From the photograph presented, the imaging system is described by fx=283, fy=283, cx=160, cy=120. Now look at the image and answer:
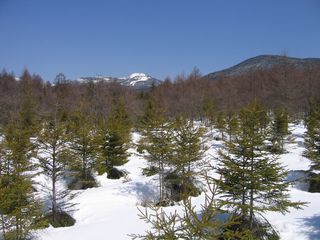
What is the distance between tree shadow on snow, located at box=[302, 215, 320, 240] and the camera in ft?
41.9

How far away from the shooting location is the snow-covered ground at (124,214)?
14.1 metres

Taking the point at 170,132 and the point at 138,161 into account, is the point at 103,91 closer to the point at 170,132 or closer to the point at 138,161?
the point at 138,161

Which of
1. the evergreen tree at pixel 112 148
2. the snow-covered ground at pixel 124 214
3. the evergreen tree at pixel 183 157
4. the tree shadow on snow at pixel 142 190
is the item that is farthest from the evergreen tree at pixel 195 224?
the evergreen tree at pixel 112 148

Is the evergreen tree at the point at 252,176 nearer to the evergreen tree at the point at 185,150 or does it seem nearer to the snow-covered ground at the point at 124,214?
the snow-covered ground at the point at 124,214

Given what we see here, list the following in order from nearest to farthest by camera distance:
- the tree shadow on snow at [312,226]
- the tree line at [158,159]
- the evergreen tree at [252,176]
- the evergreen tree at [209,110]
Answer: the evergreen tree at [252,176]
the tree line at [158,159]
the tree shadow on snow at [312,226]
the evergreen tree at [209,110]

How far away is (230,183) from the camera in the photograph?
12891 mm

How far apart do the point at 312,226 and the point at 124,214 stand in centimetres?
1105

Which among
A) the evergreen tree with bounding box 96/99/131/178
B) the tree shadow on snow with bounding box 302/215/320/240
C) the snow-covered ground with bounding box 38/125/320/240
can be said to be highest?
the evergreen tree with bounding box 96/99/131/178

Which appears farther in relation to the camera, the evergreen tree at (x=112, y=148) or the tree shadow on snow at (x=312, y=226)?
the evergreen tree at (x=112, y=148)

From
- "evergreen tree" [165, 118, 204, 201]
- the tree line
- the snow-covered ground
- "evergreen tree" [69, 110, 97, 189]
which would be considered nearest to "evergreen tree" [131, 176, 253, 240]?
the tree line

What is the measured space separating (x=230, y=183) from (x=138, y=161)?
809 inches

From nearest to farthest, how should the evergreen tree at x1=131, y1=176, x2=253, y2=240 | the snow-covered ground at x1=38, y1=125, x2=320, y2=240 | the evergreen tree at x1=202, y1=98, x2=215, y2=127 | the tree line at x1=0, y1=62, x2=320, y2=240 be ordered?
the evergreen tree at x1=131, y1=176, x2=253, y2=240 < the tree line at x1=0, y1=62, x2=320, y2=240 < the snow-covered ground at x1=38, y1=125, x2=320, y2=240 < the evergreen tree at x1=202, y1=98, x2=215, y2=127

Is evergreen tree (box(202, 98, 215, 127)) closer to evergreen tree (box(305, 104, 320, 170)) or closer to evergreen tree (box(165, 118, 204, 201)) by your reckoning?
evergreen tree (box(305, 104, 320, 170))

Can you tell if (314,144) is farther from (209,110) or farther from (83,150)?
(209,110)
